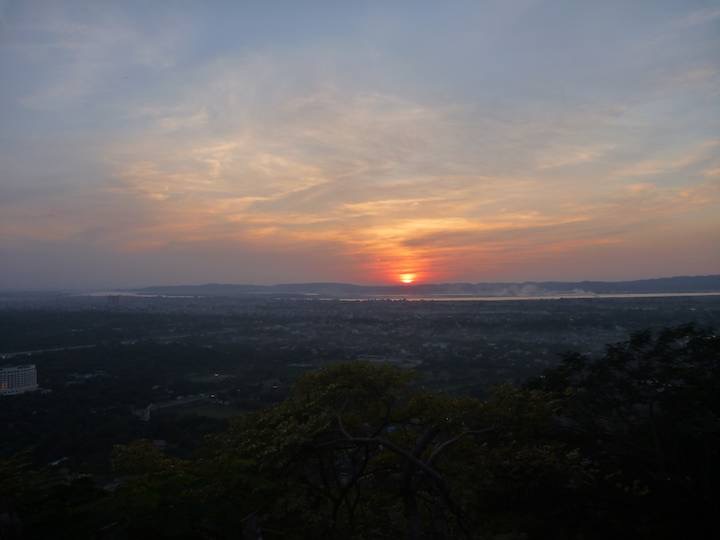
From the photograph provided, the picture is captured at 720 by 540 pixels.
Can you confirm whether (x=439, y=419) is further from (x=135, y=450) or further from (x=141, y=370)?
(x=141, y=370)

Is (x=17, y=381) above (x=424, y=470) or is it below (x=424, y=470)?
below

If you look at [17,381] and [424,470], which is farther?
[17,381]

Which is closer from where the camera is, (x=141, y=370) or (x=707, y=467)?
(x=707, y=467)

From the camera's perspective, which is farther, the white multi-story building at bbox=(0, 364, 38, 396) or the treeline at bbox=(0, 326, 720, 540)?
the white multi-story building at bbox=(0, 364, 38, 396)

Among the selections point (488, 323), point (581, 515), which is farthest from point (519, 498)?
point (488, 323)
